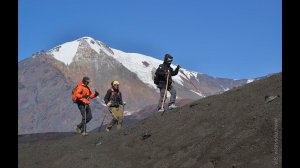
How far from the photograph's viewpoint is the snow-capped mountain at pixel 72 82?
323 feet

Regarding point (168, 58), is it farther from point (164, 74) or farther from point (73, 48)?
point (73, 48)

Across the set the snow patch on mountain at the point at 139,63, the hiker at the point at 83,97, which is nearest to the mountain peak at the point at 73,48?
the snow patch on mountain at the point at 139,63

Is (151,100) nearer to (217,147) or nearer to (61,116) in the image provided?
(61,116)

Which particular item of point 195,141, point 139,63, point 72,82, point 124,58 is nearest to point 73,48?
point 124,58

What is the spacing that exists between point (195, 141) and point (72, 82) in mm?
104396

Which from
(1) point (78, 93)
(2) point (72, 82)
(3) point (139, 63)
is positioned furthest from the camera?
(3) point (139, 63)

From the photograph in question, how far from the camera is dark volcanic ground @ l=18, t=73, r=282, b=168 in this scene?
33.5 ft

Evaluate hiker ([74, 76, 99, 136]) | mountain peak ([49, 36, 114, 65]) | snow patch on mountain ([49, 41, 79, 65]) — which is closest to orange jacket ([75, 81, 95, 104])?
hiker ([74, 76, 99, 136])

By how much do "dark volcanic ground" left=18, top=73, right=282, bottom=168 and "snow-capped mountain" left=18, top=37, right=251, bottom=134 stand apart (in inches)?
2847

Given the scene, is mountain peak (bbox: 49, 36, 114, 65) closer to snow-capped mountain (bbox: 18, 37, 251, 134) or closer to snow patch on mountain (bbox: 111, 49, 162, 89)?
snow-capped mountain (bbox: 18, 37, 251, 134)

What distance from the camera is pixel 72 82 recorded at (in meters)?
115

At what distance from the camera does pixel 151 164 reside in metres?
12.0

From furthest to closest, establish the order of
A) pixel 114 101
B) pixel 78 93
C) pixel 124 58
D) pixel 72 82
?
pixel 124 58 < pixel 72 82 < pixel 114 101 < pixel 78 93

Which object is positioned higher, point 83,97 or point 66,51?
point 66,51
